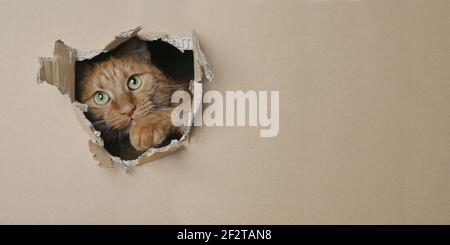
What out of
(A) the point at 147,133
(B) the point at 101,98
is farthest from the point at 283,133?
(B) the point at 101,98

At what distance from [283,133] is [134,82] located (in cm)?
40

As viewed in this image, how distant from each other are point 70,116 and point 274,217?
0.59m

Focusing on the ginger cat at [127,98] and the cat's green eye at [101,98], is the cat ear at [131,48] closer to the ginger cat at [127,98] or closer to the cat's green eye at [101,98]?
the ginger cat at [127,98]

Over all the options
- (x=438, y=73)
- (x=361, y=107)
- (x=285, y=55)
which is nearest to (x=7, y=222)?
(x=285, y=55)

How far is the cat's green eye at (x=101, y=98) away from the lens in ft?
3.49

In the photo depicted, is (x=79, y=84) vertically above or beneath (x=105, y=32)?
beneath

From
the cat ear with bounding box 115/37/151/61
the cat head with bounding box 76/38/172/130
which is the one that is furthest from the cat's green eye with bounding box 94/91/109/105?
the cat ear with bounding box 115/37/151/61

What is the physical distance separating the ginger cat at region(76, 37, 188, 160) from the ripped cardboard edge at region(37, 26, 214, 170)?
0.08ft

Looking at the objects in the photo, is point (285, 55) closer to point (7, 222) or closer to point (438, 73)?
point (438, 73)

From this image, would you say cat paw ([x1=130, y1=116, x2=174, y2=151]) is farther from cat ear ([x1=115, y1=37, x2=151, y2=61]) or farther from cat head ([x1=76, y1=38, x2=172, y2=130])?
cat ear ([x1=115, y1=37, x2=151, y2=61])

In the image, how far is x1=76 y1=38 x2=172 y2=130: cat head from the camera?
41.9 inches

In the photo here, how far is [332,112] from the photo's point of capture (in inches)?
43.1
